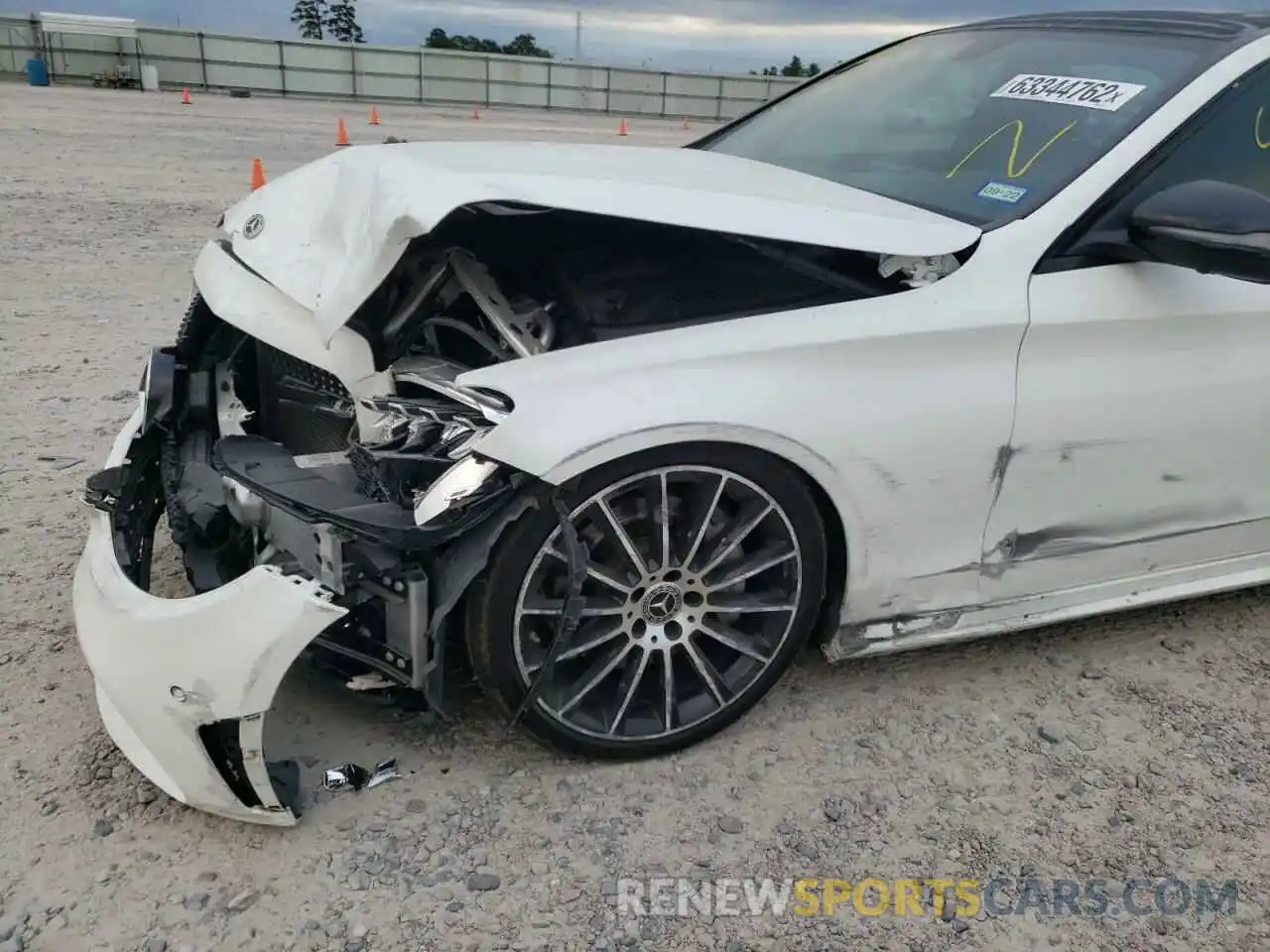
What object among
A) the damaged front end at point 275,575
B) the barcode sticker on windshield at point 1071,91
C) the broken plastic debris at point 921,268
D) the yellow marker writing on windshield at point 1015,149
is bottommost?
the damaged front end at point 275,575

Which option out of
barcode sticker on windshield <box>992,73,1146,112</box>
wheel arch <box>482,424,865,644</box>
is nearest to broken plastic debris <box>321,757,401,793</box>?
wheel arch <box>482,424,865,644</box>

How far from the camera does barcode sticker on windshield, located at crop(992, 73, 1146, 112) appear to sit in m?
2.71

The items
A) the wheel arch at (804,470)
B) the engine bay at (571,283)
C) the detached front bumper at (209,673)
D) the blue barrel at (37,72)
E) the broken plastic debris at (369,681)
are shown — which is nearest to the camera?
the detached front bumper at (209,673)

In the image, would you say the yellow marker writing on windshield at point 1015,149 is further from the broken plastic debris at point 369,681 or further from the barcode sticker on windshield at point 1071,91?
the broken plastic debris at point 369,681

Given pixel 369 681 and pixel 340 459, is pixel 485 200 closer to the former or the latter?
pixel 340 459

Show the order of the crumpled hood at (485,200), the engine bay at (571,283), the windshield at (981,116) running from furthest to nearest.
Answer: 1. the windshield at (981,116)
2. the engine bay at (571,283)
3. the crumpled hood at (485,200)

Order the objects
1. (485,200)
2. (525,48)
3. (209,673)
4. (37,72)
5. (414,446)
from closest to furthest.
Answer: (209,673) → (485,200) → (414,446) → (37,72) → (525,48)

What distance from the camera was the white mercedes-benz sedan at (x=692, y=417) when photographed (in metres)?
2.21

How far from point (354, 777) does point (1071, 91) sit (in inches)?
101

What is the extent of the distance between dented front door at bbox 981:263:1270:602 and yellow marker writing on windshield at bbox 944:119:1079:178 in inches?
14.0

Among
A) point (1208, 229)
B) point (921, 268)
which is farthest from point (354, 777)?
point (1208, 229)

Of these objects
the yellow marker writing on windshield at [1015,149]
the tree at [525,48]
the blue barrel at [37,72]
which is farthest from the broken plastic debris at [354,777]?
the tree at [525,48]

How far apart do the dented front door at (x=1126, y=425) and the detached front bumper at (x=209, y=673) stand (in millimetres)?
1700

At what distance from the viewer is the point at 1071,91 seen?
2.83 metres
